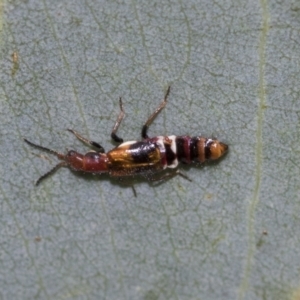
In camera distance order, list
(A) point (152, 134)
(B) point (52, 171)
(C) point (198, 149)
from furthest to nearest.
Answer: (A) point (152, 134) < (B) point (52, 171) < (C) point (198, 149)

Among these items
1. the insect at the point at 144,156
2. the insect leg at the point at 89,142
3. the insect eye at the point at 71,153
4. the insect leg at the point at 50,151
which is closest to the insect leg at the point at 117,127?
the insect at the point at 144,156

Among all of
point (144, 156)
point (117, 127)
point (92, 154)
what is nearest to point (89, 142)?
point (92, 154)

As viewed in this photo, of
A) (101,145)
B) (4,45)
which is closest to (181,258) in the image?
(101,145)

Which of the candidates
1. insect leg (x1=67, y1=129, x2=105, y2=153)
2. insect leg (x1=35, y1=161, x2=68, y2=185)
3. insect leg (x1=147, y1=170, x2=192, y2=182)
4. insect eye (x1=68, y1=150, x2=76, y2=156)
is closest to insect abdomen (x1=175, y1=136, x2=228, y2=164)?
insect leg (x1=147, y1=170, x2=192, y2=182)

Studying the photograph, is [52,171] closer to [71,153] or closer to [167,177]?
[71,153]

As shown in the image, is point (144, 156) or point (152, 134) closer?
point (144, 156)
